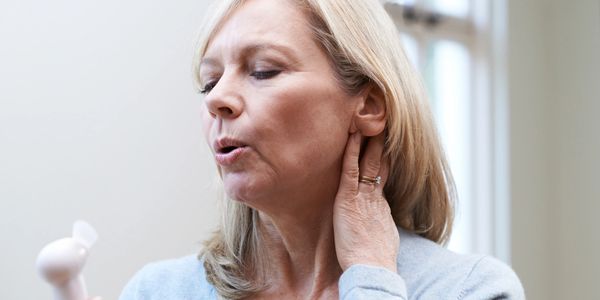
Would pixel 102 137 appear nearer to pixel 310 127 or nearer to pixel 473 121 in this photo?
pixel 310 127

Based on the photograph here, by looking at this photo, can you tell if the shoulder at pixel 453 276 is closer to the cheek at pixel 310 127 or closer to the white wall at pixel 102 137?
the cheek at pixel 310 127

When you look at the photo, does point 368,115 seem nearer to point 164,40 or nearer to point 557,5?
point 164,40

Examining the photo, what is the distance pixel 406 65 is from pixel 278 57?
10.1 inches

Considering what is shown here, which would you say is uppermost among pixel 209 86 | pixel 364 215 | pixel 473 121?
pixel 209 86

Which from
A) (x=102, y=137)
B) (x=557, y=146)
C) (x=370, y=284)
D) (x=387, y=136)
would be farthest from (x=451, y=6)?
(x=370, y=284)

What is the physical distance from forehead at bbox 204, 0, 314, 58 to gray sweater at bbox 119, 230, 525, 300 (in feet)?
1.24

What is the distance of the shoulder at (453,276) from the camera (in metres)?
1.23

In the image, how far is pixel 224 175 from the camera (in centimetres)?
124

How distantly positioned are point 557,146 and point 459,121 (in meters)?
0.54

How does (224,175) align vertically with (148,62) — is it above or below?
below

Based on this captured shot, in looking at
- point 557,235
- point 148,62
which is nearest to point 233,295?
point 148,62

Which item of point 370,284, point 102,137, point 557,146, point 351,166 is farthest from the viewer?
point 557,146

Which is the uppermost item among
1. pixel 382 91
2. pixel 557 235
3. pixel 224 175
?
pixel 382 91

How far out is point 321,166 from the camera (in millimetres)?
1265
